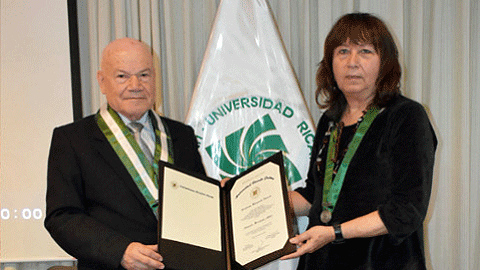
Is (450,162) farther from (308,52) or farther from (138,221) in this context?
(138,221)

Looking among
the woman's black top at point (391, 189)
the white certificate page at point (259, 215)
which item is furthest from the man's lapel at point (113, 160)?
the woman's black top at point (391, 189)

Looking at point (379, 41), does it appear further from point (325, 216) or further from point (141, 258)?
point (141, 258)

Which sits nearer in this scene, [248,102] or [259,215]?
[259,215]

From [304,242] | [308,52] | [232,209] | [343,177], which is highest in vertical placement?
[308,52]

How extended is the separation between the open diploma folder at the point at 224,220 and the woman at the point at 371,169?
0.42ft

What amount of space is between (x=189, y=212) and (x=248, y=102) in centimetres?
112

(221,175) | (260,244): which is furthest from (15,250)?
(260,244)

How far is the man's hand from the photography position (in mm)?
1642

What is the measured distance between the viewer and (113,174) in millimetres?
1863

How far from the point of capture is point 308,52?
3283 millimetres

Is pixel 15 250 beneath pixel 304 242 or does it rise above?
beneath

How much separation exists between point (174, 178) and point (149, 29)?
1708 millimetres
